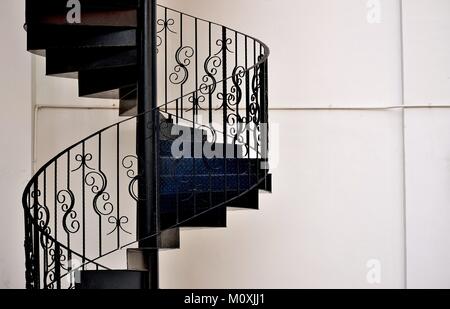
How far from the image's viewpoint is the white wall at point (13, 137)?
6.94 meters

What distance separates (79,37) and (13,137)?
1.22m

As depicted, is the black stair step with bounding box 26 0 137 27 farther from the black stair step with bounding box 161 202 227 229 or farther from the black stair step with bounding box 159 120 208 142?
the black stair step with bounding box 161 202 227 229

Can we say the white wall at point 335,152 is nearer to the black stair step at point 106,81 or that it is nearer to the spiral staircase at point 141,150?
the black stair step at point 106,81

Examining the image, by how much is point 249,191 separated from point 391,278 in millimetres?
1919

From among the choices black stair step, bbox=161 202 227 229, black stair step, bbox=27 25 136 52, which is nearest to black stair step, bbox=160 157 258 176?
black stair step, bbox=161 202 227 229

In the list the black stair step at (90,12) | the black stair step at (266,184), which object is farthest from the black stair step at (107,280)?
the black stair step at (90,12)

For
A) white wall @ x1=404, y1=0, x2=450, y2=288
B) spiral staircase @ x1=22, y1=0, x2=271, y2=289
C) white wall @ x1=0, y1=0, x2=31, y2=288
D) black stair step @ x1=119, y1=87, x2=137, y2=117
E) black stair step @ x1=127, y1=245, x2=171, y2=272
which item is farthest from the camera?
white wall @ x1=404, y1=0, x2=450, y2=288

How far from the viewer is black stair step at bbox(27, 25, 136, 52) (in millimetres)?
6195

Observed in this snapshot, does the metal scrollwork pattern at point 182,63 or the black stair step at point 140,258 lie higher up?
the metal scrollwork pattern at point 182,63

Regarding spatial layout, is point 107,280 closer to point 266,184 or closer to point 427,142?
point 266,184

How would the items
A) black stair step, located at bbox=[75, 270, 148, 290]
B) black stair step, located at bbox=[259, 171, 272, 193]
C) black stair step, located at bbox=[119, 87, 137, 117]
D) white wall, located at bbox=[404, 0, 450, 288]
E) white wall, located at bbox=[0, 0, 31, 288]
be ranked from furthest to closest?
white wall, located at bbox=[404, 0, 450, 288]
white wall, located at bbox=[0, 0, 31, 288]
black stair step, located at bbox=[119, 87, 137, 117]
black stair step, located at bbox=[259, 171, 272, 193]
black stair step, located at bbox=[75, 270, 148, 290]

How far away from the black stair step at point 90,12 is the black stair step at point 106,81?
371mm

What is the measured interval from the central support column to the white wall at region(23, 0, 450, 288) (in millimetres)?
1450
